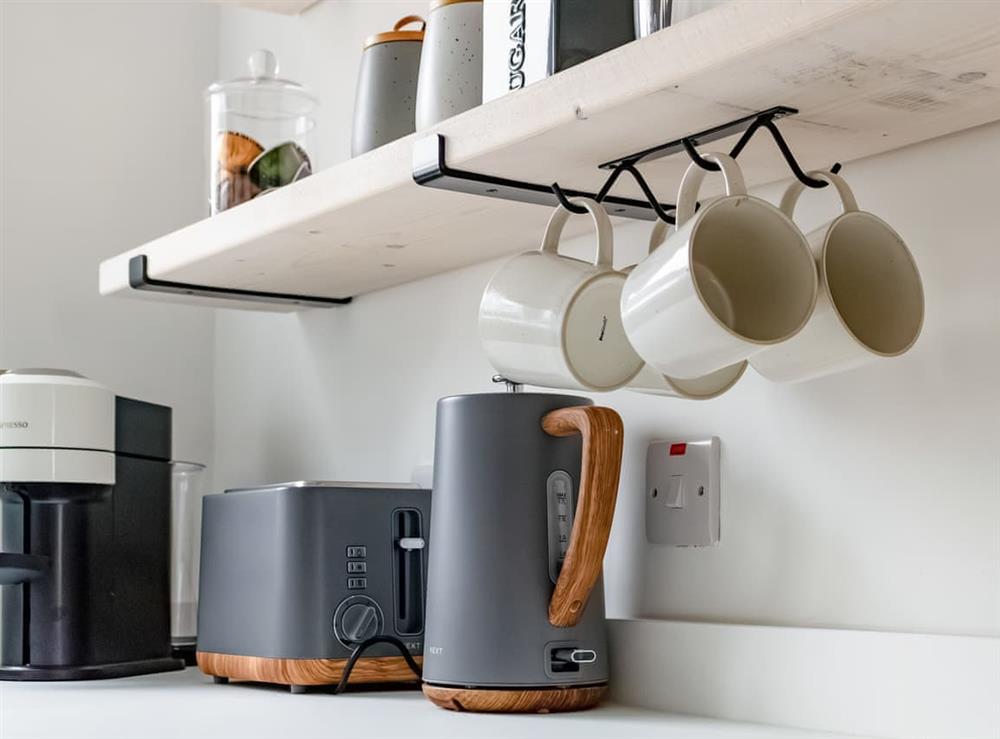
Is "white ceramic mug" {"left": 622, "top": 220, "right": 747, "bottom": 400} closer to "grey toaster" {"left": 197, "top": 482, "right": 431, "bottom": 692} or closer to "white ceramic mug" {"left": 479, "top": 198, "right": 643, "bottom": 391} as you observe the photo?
"white ceramic mug" {"left": 479, "top": 198, "right": 643, "bottom": 391}

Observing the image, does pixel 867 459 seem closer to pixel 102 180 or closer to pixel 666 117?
pixel 666 117

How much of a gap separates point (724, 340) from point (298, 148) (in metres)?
0.81

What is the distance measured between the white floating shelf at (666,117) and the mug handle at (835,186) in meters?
0.04

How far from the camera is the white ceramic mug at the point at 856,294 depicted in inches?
34.5

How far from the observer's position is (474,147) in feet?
3.18

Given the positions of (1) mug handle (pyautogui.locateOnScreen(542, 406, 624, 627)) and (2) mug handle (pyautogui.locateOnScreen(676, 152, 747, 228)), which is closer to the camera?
(2) mug handle (pyautogui.locateOnScreen(676, 152, 747, 228))

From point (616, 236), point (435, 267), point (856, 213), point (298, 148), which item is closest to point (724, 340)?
point (856, 213)

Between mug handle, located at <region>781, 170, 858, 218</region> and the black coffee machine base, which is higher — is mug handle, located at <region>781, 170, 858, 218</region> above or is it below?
above

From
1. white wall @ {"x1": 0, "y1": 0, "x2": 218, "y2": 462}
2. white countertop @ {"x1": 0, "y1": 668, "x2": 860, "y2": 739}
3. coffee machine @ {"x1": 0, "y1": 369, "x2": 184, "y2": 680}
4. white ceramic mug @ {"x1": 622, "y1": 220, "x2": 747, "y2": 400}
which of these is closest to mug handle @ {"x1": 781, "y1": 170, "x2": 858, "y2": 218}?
white ceramic mug @ {"x1": 622, "y1": 220, "x2": 747, "y2": 400}

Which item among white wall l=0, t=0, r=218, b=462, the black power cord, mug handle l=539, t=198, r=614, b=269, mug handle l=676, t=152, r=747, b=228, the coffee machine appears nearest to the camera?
mug handle l=676, t=152, r=747, b=228

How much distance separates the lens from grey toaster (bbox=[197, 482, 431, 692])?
1.25m

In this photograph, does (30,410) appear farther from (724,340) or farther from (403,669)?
(724,340)

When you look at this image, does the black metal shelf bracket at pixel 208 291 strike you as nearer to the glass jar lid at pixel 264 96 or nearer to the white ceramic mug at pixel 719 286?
the glass jar lid at pixel 264 96

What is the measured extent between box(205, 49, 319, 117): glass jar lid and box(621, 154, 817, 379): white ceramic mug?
35.8 inches
